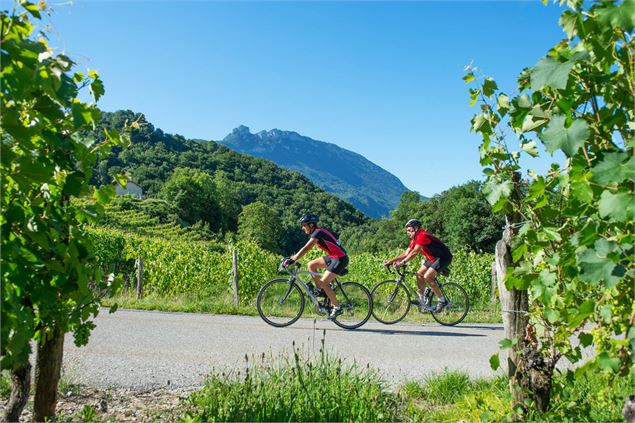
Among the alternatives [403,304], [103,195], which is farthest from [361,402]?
[403,304]

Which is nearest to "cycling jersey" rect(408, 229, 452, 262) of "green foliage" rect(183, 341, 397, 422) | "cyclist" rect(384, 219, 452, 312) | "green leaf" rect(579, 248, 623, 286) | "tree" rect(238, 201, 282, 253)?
"cyclist" rect(384, 219, 452, 312)

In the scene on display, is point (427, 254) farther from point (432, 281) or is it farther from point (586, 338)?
point (586, 338)

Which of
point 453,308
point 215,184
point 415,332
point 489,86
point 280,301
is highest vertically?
point 215,184

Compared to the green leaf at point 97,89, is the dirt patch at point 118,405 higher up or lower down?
lower down

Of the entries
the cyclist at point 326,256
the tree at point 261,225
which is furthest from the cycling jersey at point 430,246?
the tree at point 261,225

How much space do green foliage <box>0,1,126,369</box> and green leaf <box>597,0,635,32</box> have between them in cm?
219

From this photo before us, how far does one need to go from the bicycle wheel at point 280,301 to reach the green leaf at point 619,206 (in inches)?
312

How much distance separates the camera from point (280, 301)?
9719 millimetres

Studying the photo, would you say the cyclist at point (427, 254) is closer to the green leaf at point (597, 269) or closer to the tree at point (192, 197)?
the green leaf at point (597, 269)

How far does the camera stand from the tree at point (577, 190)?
202 cm

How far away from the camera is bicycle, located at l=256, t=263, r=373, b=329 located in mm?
9602

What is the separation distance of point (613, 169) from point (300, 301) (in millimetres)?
8043

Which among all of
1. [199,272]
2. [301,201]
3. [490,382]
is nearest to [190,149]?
[301,201]

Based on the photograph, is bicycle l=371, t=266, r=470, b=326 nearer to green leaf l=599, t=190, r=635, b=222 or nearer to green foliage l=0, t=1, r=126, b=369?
green foliage l=0, t=1, r=126, b=369
